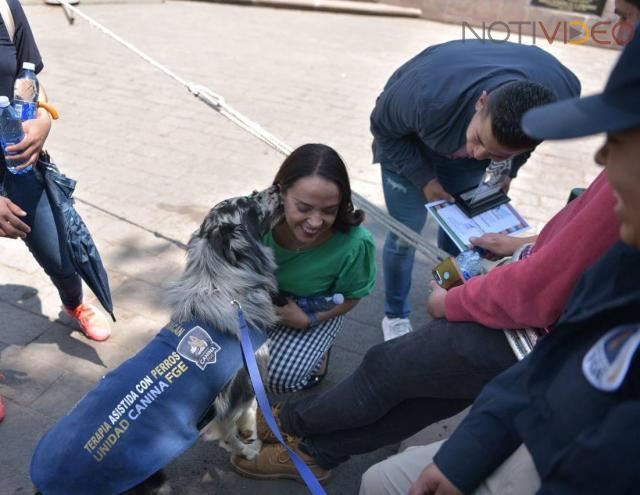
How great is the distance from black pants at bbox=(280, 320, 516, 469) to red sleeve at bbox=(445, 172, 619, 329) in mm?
90

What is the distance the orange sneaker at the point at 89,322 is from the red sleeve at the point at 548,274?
199 cm

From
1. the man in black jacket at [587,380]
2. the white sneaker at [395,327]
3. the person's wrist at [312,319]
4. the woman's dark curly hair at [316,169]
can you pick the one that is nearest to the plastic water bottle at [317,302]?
the person's wrist at [312,319]

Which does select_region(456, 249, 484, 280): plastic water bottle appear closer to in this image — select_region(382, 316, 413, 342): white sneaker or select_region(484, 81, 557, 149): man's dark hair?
select_region(484, 81, 557, 149): man's dark hair

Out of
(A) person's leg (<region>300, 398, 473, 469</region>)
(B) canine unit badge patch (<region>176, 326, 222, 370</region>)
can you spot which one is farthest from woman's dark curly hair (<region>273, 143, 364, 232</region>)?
(A) person's leg (<region>300, 398, 473, 469</region>)

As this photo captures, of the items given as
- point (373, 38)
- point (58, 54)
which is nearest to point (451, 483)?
point (58, 54)

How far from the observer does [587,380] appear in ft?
3.37

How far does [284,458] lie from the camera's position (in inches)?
92.0

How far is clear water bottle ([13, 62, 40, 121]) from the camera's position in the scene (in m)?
2.24

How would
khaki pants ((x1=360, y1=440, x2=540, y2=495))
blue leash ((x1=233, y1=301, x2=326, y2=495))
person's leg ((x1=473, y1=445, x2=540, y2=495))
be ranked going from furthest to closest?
1. blue leash ((x1=233, y1=301, x2=326, y2=495))
2. khaki pants ((x1=360, y1=440, x2=540, y2=495))
3. person's leg ((x1=473, y1=445, x2=540, y2=495))

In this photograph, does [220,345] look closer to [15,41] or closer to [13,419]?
[13,419]

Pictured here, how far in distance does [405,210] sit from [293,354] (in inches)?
38.5

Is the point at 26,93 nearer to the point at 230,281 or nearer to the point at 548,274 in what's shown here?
the point at 230,281

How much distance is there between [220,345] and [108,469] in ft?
1.76

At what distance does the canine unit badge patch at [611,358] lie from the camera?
96 centimetres
